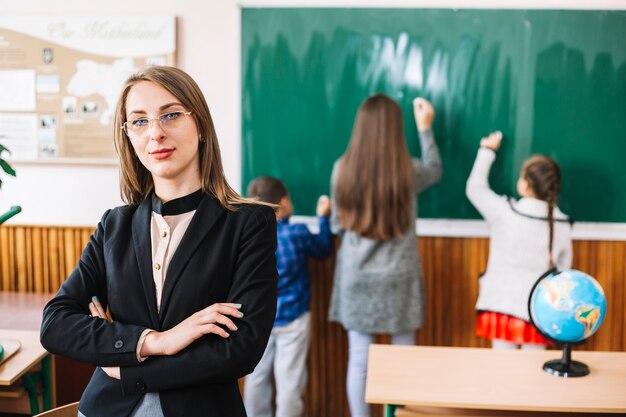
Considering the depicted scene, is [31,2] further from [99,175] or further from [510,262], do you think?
[510,262]

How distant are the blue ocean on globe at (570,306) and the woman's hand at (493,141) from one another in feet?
3.85

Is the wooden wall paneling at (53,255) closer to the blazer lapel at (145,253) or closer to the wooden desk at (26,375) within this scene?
the wooden desk at (26,375)

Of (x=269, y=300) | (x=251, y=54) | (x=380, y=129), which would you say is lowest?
(x=269, y=300)

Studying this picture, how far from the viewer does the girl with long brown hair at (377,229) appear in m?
3.03

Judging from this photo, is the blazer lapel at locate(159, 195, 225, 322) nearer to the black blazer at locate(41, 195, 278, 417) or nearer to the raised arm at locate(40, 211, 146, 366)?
the black blazer at locate(41, 195, 278, 417)

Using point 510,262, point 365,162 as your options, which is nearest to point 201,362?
point 365,162

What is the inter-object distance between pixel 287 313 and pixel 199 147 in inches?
67.2

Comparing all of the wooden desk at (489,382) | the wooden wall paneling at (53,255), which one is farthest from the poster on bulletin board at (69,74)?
the wooden desk at (489,382)

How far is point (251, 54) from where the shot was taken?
11.3 ft

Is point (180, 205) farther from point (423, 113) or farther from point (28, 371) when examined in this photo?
point (423, 113)

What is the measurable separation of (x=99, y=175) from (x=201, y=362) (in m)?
2.35

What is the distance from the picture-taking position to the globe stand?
7.63 ft

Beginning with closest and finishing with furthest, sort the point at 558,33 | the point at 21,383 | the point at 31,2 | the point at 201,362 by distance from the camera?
the point at 201,362 → the point at 21,383 → the point at 558,33 → the point at 31,2

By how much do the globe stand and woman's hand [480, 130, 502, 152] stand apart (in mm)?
1249
